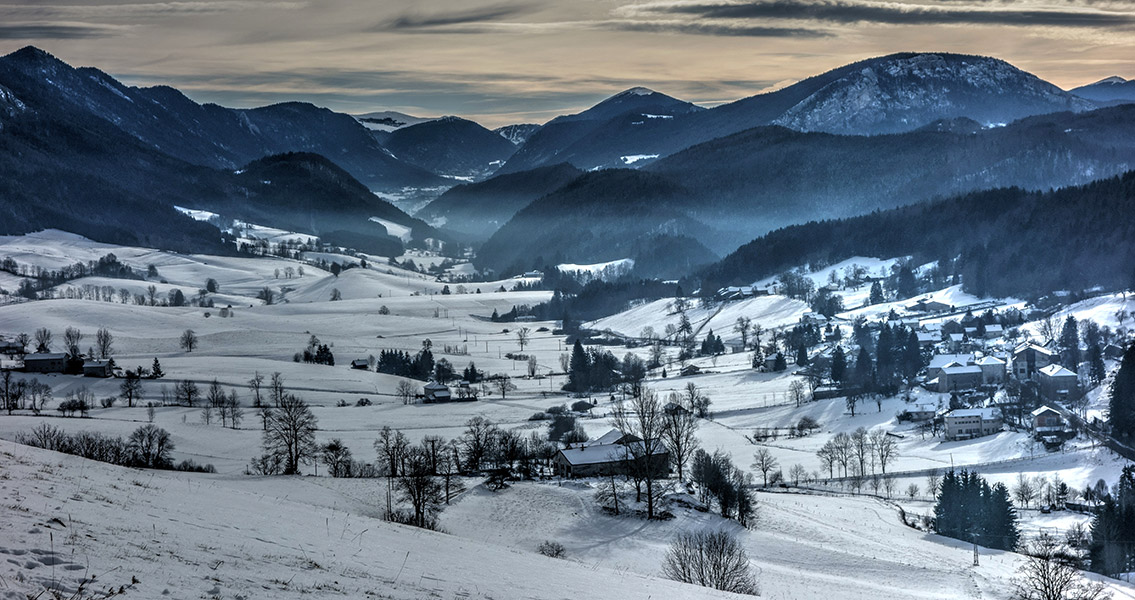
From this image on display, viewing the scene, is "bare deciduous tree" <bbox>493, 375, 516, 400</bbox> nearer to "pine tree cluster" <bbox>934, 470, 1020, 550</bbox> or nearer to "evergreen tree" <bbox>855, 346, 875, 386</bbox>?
"evergreen tree" <bbox>855, 346, 875, 386</bbox>

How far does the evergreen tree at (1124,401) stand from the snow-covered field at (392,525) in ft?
17.7

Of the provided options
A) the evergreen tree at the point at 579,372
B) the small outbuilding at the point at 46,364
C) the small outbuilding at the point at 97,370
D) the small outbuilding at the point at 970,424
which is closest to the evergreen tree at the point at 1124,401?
the small outbuilding at the point at 970,424

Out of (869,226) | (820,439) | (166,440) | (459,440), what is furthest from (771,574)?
(869,226)

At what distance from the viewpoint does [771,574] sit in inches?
1085

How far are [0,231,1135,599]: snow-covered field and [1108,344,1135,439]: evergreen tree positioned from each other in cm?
540

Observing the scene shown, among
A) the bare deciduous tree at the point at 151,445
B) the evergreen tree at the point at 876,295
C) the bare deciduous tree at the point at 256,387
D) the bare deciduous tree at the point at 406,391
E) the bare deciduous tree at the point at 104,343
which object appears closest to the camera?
the bare deciduous tree at the point at 151,445

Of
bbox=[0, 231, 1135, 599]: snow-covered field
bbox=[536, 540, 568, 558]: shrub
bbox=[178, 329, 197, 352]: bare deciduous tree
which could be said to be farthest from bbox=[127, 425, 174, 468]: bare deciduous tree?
bbox=[178, 329, 197, 352]: bare deciduous tree

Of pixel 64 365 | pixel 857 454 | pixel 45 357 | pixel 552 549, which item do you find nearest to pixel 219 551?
pixel 552 549

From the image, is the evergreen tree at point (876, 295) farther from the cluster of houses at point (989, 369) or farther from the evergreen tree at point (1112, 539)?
the evergreen tree at point (1112, 539)

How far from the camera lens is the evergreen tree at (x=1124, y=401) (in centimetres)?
6006

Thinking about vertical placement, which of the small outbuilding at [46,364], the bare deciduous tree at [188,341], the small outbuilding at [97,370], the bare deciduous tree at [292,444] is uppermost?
the bare deciduous tree at [188,341]

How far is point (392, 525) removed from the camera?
915 inches

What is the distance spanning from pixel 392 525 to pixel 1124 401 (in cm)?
5663

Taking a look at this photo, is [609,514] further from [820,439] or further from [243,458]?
[820,439]
